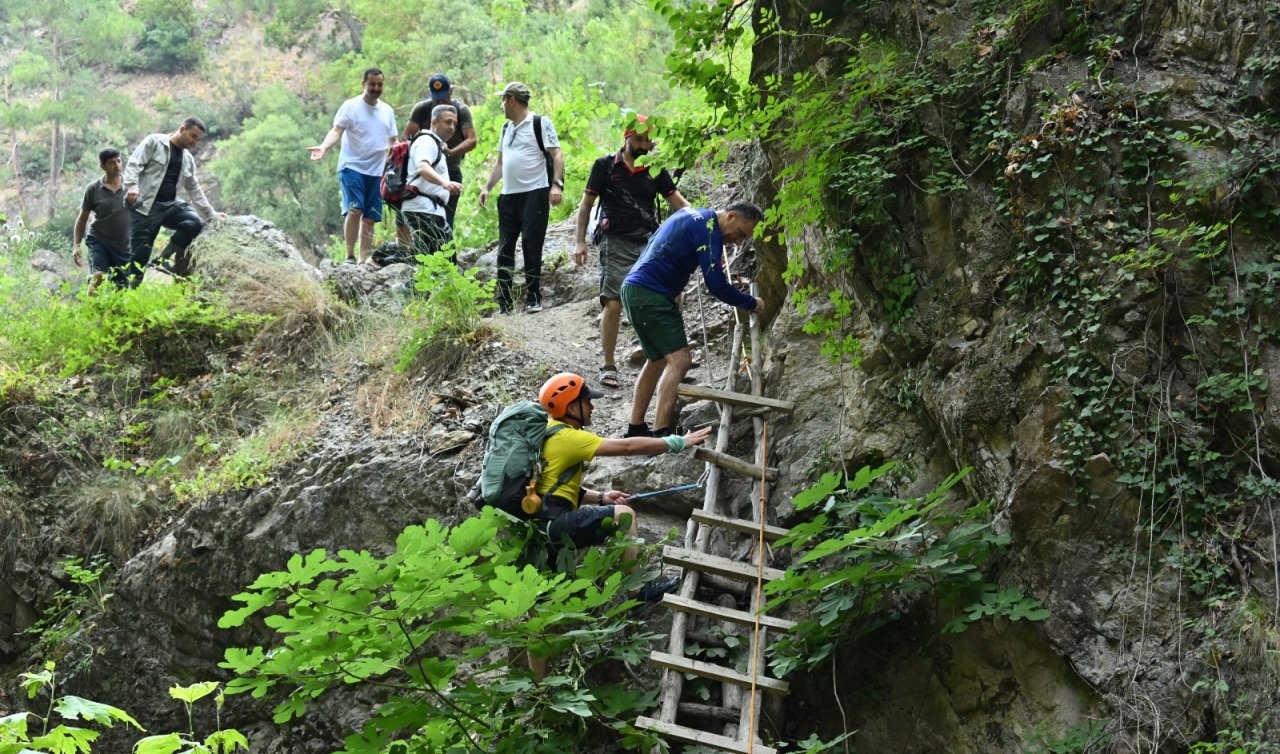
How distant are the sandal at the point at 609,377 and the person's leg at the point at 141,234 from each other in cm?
593

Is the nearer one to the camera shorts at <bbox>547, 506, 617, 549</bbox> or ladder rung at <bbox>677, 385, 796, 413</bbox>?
shorts at <bbox>547, 506, 617, 549</bbox>

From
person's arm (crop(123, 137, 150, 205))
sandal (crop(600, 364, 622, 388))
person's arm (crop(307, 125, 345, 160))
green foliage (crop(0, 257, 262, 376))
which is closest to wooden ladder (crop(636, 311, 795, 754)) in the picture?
sandal (crop(600, 364, 622, 388))

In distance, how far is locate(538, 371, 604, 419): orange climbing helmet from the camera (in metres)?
5.87

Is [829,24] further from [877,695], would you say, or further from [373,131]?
[373,131]

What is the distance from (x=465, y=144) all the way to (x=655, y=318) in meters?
4.92

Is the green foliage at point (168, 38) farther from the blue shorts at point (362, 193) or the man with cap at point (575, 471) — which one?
the man with cap at point (575, 471)

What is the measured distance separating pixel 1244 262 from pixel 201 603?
736cm

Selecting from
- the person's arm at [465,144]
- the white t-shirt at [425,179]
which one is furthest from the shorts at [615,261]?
the person's arm at [465,144]

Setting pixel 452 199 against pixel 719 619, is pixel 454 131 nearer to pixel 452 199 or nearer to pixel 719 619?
pixel 452 199

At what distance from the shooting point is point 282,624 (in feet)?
14.4

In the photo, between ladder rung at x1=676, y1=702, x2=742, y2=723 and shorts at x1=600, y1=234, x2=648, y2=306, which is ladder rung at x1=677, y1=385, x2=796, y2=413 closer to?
shorts at x1=600, y1=234, x2=648, y2=306

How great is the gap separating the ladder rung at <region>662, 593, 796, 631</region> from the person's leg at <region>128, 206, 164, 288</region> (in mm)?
8149

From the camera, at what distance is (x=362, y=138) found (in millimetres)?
11297

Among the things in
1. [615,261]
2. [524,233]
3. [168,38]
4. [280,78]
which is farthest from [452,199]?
[168,38]
